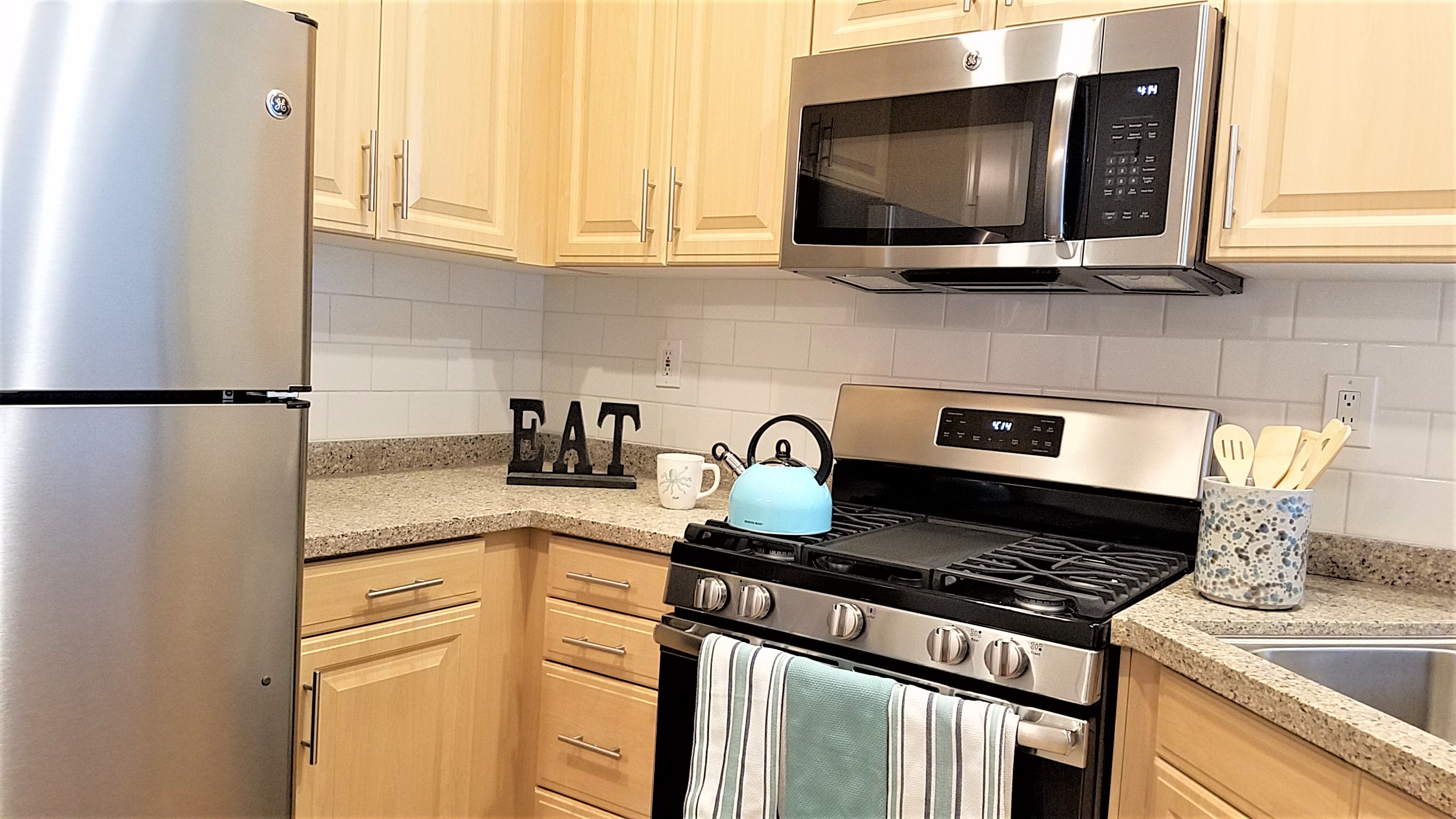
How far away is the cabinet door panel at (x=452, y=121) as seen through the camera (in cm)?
204

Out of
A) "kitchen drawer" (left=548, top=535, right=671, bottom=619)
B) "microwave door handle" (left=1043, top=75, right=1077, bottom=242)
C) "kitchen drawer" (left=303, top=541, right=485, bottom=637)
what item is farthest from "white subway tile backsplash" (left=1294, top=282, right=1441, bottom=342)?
"kitchen drawer" (left=303, top=541, right=485, bottom=637)

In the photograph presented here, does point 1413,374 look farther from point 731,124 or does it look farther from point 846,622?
point 731,124

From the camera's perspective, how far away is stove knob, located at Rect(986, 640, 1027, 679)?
56.5 inches

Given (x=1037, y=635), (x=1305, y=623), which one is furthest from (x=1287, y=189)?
(x=1037, y=635)

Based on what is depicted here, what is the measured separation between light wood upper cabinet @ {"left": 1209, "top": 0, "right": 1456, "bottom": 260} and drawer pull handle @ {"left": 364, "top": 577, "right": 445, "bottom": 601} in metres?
1.43

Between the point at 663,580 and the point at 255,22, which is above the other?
the point at 255,22

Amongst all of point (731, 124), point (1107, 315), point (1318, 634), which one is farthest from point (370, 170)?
point (1318, 634)

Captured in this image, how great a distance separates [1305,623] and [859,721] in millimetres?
628

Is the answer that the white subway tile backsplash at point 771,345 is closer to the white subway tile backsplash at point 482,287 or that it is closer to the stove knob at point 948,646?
the white subway tile backsplash at point 482,287

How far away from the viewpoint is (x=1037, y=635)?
144cm

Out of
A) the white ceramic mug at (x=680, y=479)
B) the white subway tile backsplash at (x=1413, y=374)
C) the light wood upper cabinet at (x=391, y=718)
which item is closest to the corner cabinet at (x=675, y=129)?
the white ceramic mug at (x=680, y=479)

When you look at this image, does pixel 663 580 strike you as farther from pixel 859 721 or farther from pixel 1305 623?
pixel 1305 623

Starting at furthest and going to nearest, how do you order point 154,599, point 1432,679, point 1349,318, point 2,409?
point 1349,318 < point 1432,679 < point 154,599 < point 2,409

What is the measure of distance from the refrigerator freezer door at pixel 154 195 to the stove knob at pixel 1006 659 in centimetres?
102
